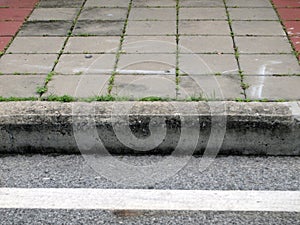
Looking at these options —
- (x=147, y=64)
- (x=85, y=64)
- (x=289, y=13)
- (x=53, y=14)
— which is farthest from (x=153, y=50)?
(x=289, y=13)

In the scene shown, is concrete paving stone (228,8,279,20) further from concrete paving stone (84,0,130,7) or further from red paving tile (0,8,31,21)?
red paving tile (0,8,31,21)

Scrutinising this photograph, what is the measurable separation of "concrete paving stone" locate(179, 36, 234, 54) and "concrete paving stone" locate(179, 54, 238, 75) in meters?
0.11

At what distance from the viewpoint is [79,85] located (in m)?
4.51

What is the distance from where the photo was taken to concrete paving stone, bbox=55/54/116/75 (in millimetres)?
4793

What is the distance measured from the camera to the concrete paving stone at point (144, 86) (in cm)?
434

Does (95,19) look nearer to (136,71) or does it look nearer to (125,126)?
(136,71)

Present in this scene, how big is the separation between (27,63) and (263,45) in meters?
2.05

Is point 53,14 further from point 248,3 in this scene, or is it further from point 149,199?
point 149,199

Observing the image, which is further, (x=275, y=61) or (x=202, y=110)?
(x=275, y=61)

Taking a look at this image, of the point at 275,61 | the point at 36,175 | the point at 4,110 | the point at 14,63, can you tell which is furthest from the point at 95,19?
the point at 36,175

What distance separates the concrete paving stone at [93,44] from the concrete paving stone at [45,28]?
0.25m

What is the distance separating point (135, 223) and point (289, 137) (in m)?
1.24

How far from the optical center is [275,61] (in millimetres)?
4949

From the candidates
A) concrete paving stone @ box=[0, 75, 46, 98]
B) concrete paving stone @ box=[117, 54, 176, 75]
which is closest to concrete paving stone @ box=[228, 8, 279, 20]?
concrete paving stone @ box=[117, 54, 176, 75]
